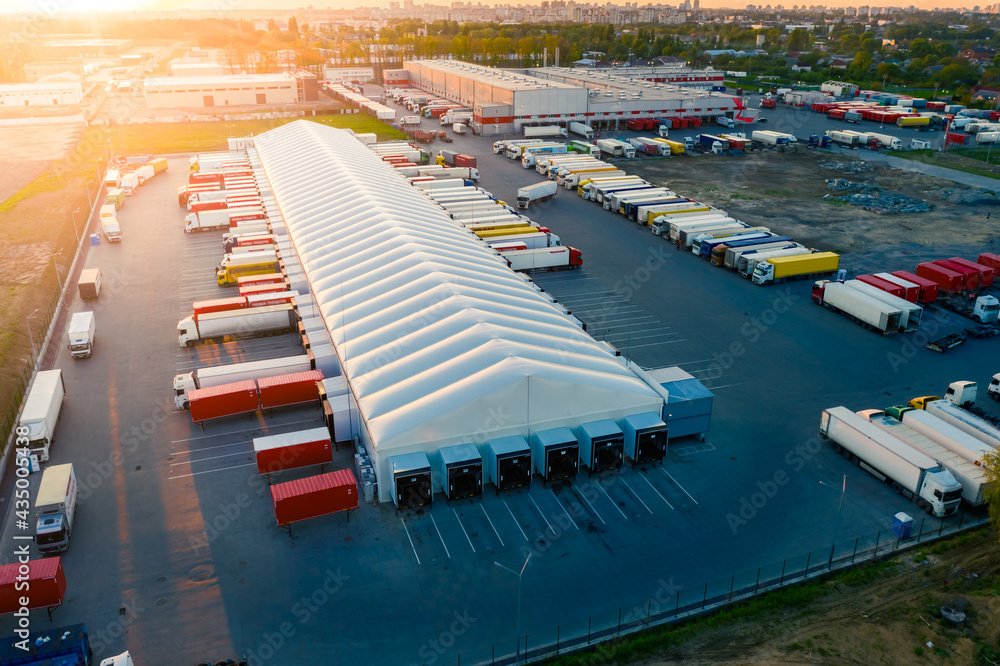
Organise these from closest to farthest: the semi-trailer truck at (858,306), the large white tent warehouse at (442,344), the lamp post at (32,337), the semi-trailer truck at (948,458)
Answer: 1. the semi-trailer truck at (948,458)
2. the large white tent warehouse at (442,344)
3. the lamp post at (32,337)
4. the semi-trailer truck at (858,306)

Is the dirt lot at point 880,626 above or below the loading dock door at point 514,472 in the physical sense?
→ below

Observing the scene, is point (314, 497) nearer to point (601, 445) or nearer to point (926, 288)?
point (601, 445)

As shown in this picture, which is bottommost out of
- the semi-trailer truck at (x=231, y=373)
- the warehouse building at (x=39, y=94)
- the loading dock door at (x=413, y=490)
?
the loading dock door at (x=413, y=490)

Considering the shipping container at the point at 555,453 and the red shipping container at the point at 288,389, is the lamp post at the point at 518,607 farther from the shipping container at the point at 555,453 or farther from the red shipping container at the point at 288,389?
the red shipping container at the point at 288,389

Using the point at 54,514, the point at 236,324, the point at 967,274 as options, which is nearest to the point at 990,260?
the point at 967,274

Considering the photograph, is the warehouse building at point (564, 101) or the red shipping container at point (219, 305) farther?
the warehouse building at point (564, 101)

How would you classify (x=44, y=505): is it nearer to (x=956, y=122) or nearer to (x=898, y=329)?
(x=898, y=329)

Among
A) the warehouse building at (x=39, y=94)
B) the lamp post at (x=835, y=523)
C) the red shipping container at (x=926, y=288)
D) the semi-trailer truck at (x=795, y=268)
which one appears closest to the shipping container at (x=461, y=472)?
the lamp post at (x=835, y=523)
